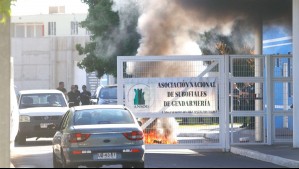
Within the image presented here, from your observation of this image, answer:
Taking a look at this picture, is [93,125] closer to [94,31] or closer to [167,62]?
[167,62]

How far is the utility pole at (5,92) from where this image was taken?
14.1 m

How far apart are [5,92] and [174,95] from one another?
7959 mm

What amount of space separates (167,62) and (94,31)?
17.4 meters

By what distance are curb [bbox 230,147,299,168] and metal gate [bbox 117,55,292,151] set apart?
0.93 metres

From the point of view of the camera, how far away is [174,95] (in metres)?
21.5

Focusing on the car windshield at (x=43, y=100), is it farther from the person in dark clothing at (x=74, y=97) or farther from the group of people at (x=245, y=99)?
the group of people at (x=245, y=99)

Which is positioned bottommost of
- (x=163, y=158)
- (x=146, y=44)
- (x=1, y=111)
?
(x=163, y=158)

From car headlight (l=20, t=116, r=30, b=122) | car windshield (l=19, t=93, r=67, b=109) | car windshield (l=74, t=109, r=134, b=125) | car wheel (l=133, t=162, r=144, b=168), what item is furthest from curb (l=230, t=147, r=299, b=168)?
car windshield (l=19, t=93, r=67, b=109)

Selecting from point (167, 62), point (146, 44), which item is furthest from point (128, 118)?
point (146, 44)

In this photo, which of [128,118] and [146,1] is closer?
[128,118]

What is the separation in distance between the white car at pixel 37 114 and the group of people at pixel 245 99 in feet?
19.2

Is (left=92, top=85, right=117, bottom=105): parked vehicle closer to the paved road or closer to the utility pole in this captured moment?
the paved road

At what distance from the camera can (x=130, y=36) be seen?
34844mm

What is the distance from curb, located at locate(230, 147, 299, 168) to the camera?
55.4ft
